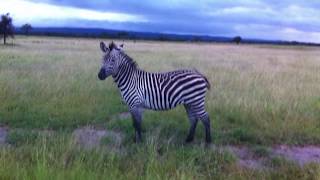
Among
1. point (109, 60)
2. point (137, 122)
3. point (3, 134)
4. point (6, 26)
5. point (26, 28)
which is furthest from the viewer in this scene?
point (26, 28)

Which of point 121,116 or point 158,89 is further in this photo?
point 121,116

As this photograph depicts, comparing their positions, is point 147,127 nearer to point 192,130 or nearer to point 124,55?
point 192,130

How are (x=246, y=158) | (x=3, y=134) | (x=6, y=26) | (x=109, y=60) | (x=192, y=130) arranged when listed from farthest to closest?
(x=6, y=26) → (x=3, y=134) → (x=192, y=130) → (x=109, y=60) → (x=246, y=158)

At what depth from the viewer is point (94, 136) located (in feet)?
29.6

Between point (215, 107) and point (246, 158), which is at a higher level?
point (215, 107)

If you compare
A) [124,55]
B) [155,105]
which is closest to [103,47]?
[124,55]

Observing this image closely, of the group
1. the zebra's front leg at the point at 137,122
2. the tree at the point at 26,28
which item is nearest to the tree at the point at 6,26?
the tree at the point at 26,28

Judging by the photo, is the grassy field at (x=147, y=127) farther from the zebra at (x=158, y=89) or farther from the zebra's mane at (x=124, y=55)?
the zebra's mane at (x=124, y=55)

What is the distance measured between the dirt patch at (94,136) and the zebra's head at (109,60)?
1.09 meters

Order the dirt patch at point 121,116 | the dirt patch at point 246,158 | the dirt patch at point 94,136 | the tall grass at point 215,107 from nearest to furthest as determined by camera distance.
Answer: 1. the dirt patch at point 246,158
2. the dirt patch at point 94,136
3. the tall grass at point 215,107
4. the dirt patch at point 121,116

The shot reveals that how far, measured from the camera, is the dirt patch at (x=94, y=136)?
8359 millimetres

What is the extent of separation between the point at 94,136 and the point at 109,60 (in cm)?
143

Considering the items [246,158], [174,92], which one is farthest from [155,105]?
[246,158]

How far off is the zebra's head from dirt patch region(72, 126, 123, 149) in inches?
42.7
